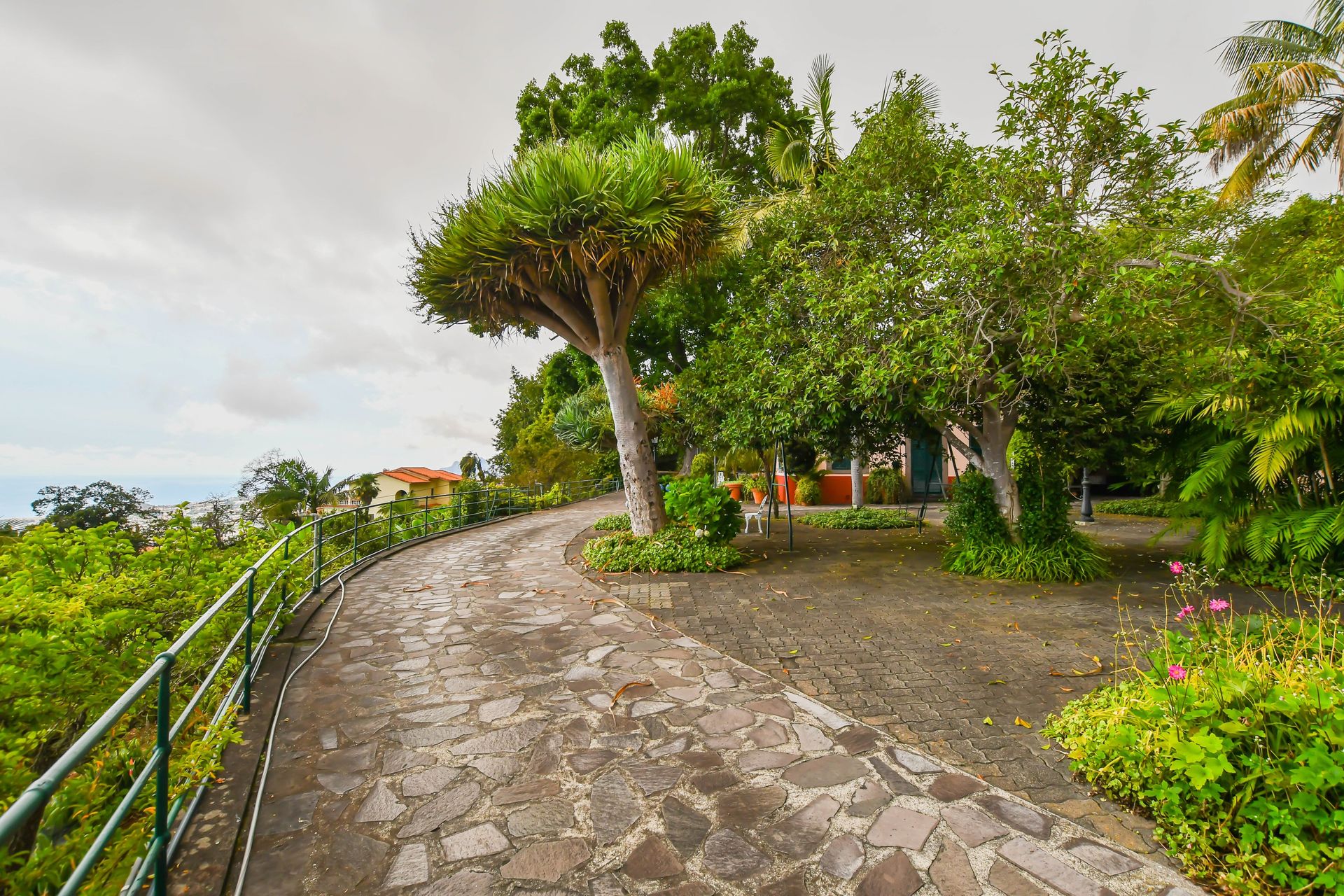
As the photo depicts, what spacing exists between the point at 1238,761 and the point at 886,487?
17098 millimetres

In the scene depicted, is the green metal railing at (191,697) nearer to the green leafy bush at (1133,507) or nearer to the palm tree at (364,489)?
the palm tree at (364,489)

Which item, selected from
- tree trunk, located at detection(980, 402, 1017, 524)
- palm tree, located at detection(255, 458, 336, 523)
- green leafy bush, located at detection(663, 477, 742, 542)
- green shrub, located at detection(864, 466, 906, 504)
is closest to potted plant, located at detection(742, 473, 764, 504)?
green shrub, located at detection(864, 466, 906, 504)

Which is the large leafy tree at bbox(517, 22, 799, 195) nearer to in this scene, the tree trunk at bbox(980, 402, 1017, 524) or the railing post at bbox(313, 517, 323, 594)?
the tree trunk at bbox(980, 402, 1017, 524)

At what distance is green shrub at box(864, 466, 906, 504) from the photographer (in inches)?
732

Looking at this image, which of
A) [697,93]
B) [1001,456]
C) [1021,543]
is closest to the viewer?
[1021,543]

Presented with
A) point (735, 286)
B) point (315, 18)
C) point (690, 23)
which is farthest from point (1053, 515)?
point (690, 23)

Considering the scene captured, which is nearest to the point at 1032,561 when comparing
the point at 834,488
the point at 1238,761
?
the point at 1238,761

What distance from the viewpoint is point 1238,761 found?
2252 mm

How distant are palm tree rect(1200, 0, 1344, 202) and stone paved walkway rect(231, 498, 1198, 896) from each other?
50.2 ft

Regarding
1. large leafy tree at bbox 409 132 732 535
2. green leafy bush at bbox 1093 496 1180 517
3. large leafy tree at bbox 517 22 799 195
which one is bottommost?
green leafy bush at bbox 1093 496 1180 517

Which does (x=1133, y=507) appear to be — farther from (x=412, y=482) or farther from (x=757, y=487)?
(x=412, y=482)

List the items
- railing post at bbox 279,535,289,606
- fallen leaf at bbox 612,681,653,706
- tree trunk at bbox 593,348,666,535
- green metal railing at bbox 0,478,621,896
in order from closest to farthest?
green metal railing at bbox 0,478,621,896 → fallen leaf at bbox 612,681,653,706 → railing post at bbox 279,535,289,606 → tree trunk at bbox 593,348,666,535

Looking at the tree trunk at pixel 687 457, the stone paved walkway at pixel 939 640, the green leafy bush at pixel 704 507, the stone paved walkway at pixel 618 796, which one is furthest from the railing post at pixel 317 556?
the tree trunk at pixel 687 457

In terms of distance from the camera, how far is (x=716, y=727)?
333cm
